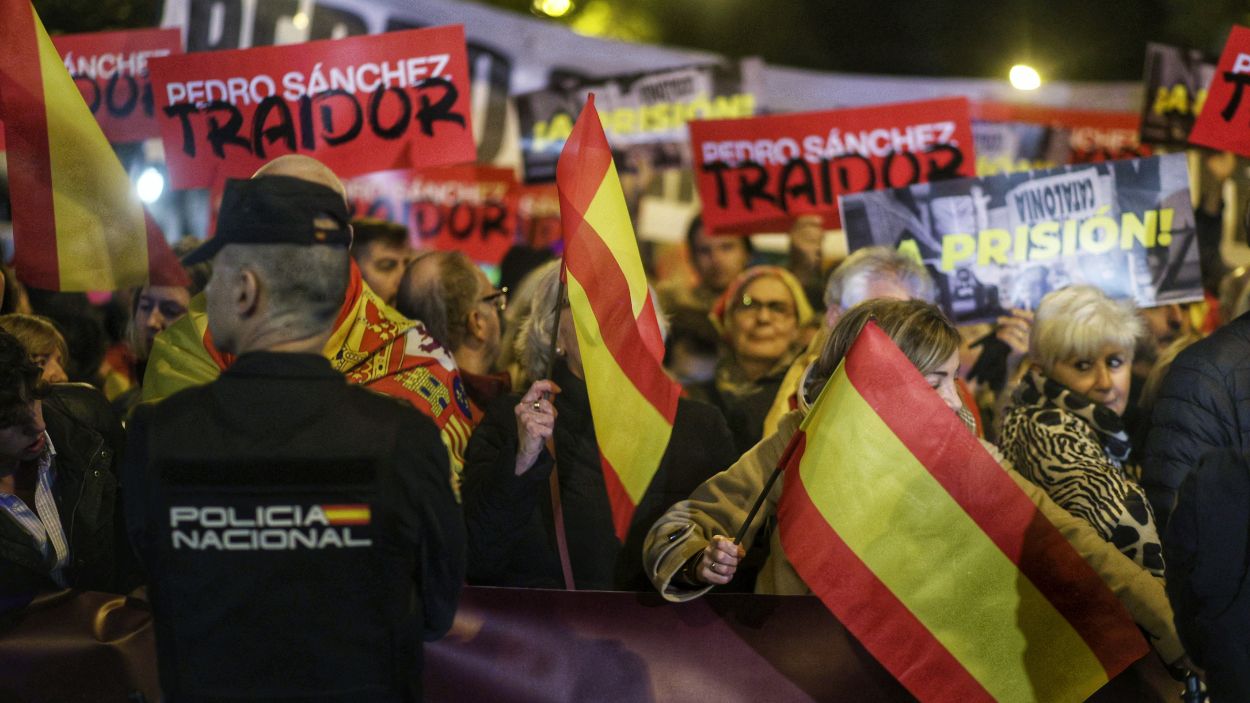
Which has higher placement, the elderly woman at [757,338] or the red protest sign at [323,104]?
the red protest sign at [323,104]

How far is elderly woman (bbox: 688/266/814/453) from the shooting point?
5977 millimetres

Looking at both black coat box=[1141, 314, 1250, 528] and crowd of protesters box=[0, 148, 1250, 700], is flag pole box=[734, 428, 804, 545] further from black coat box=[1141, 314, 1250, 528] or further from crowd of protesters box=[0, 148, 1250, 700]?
black coat box=[1141, 314, 1250, 528]

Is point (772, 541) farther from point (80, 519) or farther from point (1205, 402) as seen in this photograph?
point (80, 519)

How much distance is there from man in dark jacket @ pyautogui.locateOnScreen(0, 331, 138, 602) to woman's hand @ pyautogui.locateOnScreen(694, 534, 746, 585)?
1.68m

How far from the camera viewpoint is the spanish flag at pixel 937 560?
3248 mm

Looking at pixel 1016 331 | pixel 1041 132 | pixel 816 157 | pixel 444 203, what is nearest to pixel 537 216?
pixel 444 203

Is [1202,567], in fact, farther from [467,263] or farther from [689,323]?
[689,323]

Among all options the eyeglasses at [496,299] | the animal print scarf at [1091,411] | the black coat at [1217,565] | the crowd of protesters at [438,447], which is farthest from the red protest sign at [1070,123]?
the black coat at [1217,565]

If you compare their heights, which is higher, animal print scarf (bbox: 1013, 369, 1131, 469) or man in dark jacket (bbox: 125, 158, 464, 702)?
man in dark jacket (bbox: 125, 158, 464, 702)

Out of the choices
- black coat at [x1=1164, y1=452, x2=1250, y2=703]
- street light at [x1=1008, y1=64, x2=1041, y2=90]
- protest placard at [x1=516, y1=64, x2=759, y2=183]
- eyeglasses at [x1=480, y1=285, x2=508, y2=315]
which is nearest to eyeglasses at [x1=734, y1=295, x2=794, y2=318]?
eyeglasses at [x1=480, y1=285, x2=508, y2=315]

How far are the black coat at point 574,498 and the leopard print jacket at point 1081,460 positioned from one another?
0.85 metres

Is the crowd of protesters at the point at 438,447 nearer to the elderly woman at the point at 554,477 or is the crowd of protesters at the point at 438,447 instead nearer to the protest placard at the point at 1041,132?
the elderly woman at the point at 554,477

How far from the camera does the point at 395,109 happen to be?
5707 mm

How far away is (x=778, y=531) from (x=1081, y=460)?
43.3 inches
